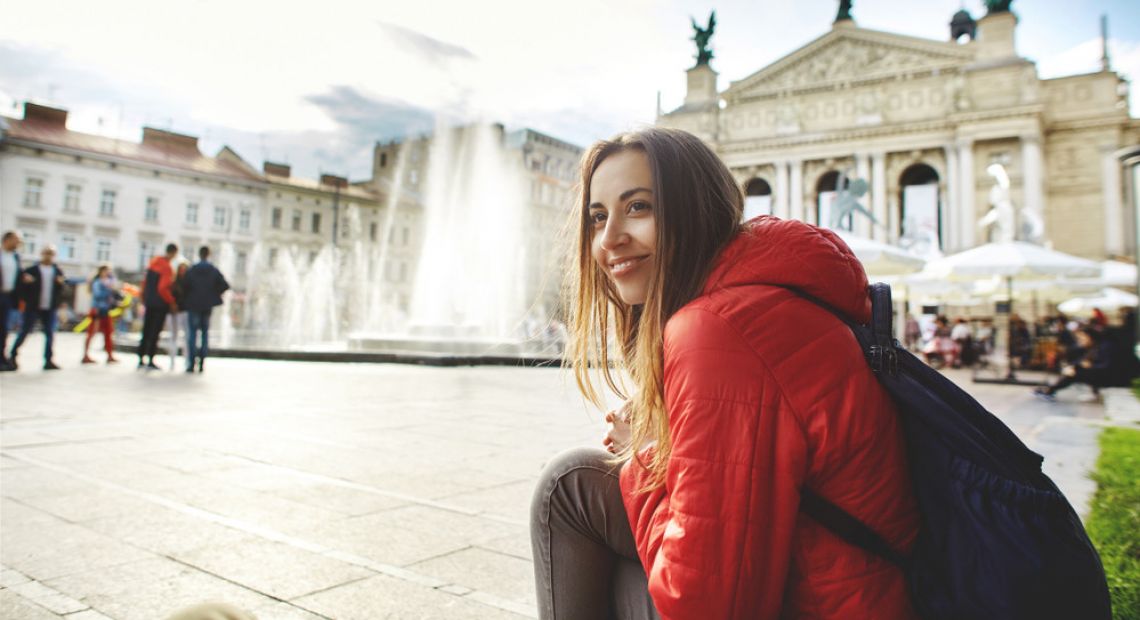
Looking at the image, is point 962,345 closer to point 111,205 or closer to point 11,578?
point 11,578

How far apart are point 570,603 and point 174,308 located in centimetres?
1108

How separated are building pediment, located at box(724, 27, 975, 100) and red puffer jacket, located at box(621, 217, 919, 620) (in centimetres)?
4589

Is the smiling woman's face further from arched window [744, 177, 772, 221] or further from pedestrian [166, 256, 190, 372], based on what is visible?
arched window [744, 177, 772, 221]

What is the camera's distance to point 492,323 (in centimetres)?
2547

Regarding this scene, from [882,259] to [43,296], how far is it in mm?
13817

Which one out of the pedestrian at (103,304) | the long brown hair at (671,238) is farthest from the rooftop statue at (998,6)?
the long brown hair at (671,238)

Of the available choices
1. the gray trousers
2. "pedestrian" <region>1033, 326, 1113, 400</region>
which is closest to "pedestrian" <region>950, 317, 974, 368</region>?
"pedestrian" <region>1033, 326, 1113, 400</region>

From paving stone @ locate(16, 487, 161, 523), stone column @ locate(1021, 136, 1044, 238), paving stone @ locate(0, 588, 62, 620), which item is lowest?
paving stone @ locate(0, 588, 62, 620)

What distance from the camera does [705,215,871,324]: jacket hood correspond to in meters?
1.17

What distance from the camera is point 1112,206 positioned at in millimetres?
37000

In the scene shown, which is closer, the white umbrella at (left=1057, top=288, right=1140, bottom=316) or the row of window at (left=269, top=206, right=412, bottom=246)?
the white umbrella at (left=1057, top=288, right=1140, bottom=316)

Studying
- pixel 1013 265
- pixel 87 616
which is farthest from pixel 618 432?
pixel 1013 265

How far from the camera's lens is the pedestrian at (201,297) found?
33.0 feet

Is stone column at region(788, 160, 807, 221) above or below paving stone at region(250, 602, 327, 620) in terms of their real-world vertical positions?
above
